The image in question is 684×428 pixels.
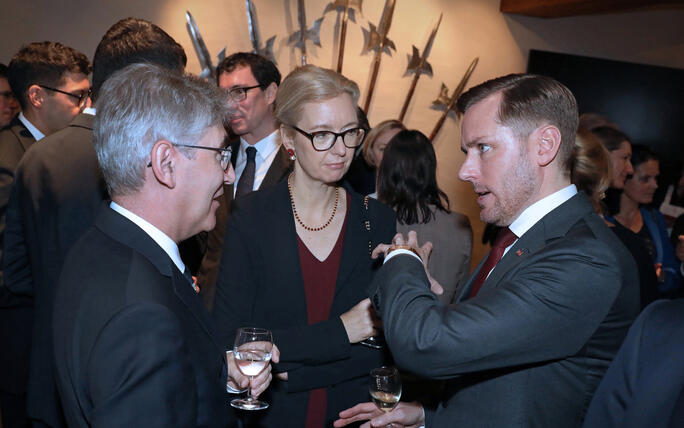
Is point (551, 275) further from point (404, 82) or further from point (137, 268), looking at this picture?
point (404, 82)

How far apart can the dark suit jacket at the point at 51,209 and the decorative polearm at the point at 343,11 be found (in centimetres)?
332

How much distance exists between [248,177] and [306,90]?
1044 mm

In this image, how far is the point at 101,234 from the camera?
4.02ft

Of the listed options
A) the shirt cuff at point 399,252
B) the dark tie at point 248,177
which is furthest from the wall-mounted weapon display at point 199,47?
the shirt cuff at point 399,252

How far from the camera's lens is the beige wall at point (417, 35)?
4.64m

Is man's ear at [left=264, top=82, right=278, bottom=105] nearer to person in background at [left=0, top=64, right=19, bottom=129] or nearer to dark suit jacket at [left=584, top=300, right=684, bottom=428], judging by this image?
person in background at [left=0, top=64, right=19, bottom=129]

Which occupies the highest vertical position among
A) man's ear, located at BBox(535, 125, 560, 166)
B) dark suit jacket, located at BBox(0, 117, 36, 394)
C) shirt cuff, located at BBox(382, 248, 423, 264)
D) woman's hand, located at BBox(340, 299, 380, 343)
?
man's ear, located at BBox(535, 125, 560, 166)

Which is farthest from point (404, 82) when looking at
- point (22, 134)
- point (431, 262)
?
point (22, 134)

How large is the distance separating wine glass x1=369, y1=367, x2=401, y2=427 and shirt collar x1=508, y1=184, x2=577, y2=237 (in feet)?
1.70

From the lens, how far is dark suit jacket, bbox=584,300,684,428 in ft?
3.01

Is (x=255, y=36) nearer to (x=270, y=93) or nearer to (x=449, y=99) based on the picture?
(x=270, y=93)

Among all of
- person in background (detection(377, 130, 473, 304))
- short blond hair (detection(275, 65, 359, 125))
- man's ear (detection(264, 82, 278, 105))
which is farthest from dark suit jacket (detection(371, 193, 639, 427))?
man's ear (detection(264, 82, 278, 105))

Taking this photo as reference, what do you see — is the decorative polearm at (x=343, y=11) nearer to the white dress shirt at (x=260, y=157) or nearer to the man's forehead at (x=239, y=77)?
the man's forehead at (x=239, y=77)

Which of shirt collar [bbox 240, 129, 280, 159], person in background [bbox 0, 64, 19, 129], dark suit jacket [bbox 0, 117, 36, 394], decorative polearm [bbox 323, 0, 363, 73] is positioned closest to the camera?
dark suit jacket [bbox 0, 117, 36, 394]
